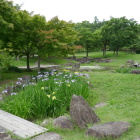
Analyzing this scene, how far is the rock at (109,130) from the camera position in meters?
3.48

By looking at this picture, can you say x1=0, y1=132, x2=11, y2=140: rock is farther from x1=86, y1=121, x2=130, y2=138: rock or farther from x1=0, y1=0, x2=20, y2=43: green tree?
x1=0, y1=0, x2=20, y2=43: green tree

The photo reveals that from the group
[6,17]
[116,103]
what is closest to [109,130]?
[116,103]

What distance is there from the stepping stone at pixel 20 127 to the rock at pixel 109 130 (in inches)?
42.0

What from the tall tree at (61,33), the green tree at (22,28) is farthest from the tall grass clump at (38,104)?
the green tree at (22,28)

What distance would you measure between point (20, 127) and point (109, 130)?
1921mm

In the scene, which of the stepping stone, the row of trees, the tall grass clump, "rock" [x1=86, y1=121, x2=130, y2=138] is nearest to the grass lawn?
"rock" [x1=86, y1=121, x2=130, y2=138]

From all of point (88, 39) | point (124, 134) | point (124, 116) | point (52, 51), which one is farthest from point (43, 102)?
point (88, 39)

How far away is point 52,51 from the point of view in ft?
40.8

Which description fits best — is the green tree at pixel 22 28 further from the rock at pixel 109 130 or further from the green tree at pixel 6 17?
the rock at pixel 109 130

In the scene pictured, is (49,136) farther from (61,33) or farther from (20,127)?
(61,33)

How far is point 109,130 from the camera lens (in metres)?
3.58

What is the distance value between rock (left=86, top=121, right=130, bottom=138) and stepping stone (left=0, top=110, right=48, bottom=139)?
1066mm

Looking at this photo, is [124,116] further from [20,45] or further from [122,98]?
[20,45]

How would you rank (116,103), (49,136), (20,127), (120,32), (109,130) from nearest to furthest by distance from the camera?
(109,130)
(49,136)
(20,127)
(116,103)
(120,32)
